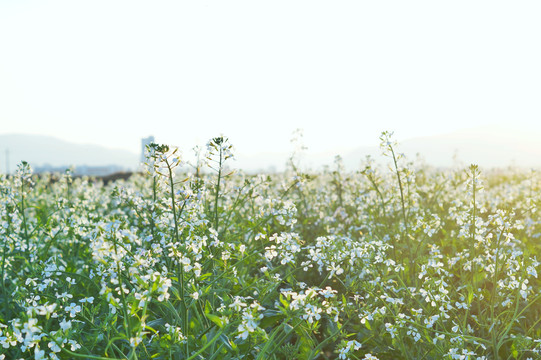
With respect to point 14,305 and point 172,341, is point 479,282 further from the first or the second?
point 14,305

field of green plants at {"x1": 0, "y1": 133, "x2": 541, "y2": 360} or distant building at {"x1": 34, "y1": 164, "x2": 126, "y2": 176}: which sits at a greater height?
field of green plants at {"x1": 0, "y1": 133, "x2": 541, "y2": 360}

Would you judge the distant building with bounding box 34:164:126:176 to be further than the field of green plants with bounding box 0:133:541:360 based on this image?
Yes

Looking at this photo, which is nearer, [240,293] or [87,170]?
[240,293]

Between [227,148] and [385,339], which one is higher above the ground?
[227,148]

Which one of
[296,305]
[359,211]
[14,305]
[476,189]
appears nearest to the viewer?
[296,305]

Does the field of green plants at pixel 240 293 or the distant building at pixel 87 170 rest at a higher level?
the field of green plants at pixel 240 293

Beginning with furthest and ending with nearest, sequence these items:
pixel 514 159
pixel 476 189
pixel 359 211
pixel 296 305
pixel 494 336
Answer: pixel 514 159 < pixel 359 211 < pixel 476 189 < pixel 494 336 < pixel 296 305

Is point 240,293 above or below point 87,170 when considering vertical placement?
above

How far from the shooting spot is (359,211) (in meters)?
7.34

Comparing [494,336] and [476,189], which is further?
[476,189]

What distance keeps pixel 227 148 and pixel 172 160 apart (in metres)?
0.70

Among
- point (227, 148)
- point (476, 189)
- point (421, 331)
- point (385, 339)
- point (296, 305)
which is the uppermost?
point (227, 148)

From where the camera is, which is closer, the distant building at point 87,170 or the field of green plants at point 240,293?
the field of green plants at point 240,293

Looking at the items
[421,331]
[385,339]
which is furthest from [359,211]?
[421,331]
